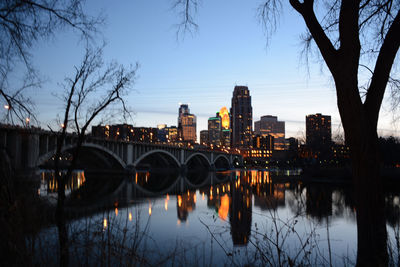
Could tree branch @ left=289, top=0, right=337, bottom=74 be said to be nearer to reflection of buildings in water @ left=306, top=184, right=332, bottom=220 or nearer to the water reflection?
reflection of buildings in water @ left=306, top=184, right=332, bottom=220

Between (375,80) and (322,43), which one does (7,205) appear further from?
(375,80)

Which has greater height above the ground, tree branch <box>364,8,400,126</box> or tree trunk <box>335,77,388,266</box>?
tree branch <box>364,8,400,126</box>

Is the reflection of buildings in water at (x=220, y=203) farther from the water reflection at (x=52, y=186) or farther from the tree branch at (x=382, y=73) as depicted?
the tree branch at (x=382, y=73)

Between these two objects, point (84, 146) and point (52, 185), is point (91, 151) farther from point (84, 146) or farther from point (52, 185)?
point (52, 185)

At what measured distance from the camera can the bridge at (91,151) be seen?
126ft

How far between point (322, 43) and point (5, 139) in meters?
42.4

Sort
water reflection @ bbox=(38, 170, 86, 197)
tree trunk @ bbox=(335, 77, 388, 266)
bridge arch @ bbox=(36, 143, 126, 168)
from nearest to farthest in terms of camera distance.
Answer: tree trunk @ bbox=(335, 77, 388, 266) < water reflection @ bbox=(38, 170, 86, 197) < bridge arch @ bbox=(36, 143, 126, 168)

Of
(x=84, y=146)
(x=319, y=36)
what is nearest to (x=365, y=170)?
(x=319, y=36)

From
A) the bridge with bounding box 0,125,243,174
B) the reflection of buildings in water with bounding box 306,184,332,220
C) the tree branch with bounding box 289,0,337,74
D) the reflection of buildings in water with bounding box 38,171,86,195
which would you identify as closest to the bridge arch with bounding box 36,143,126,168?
the bridge with bounding box 0,125,243,174

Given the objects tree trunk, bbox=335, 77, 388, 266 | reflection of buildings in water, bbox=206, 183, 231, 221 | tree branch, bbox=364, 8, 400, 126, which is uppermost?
tree branch, bbox=364, 8, 400, 126

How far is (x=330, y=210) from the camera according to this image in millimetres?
24828

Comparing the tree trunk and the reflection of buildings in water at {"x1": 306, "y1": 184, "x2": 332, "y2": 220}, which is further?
the reflection of buildings in water at {"x1": 306, "y1": 184, "x2": 332, "y2": 220}

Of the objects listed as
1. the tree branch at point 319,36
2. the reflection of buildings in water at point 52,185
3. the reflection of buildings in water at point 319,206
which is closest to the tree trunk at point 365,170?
the tree branch at point 319,36

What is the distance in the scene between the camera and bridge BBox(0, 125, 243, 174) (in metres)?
38.4
